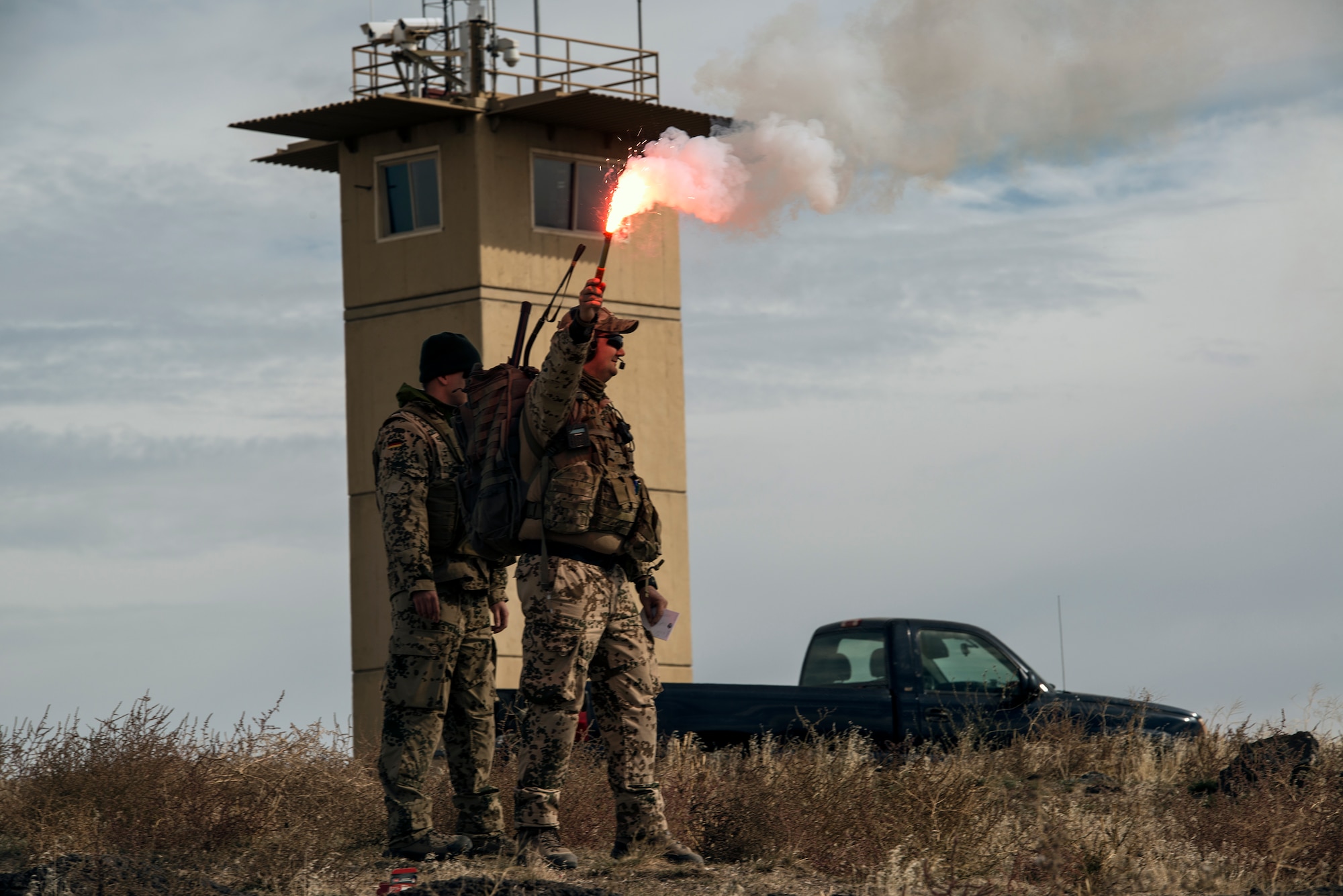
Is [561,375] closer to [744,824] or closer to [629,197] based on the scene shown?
[629,197]

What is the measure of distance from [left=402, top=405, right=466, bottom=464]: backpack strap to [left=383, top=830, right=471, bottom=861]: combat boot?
69.3 inches

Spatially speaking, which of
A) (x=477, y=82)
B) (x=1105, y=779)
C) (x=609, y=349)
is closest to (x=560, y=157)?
(x=477, y=82)

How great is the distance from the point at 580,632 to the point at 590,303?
1441mm

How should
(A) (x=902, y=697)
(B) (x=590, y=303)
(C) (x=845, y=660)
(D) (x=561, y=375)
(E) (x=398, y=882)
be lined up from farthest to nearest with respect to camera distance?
(C) (x=845, y=660) → (A) (x=902, y=697) → (D) (x=561, y=375) → (B) (x=590, y=303) → (E) (x=398, y=882)

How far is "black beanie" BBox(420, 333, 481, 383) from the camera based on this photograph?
26.8 ft

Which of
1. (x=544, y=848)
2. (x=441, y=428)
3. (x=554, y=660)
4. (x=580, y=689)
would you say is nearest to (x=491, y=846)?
(x=544, y=848)

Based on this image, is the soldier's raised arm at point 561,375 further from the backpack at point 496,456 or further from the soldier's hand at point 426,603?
the soldier's hand at point 426,603

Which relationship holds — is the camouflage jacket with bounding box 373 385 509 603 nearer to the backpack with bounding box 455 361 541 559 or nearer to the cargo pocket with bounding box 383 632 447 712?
the backpack with bounding box 455 361 541 559

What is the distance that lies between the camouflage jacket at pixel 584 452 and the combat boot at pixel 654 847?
1175 millimetres

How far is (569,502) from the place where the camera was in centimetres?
730

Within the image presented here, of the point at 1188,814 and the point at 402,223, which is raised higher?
the point at 402,223

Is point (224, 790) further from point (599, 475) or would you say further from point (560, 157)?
point (560, 157)

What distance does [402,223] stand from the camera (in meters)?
26.4

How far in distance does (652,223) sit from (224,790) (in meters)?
17.0
